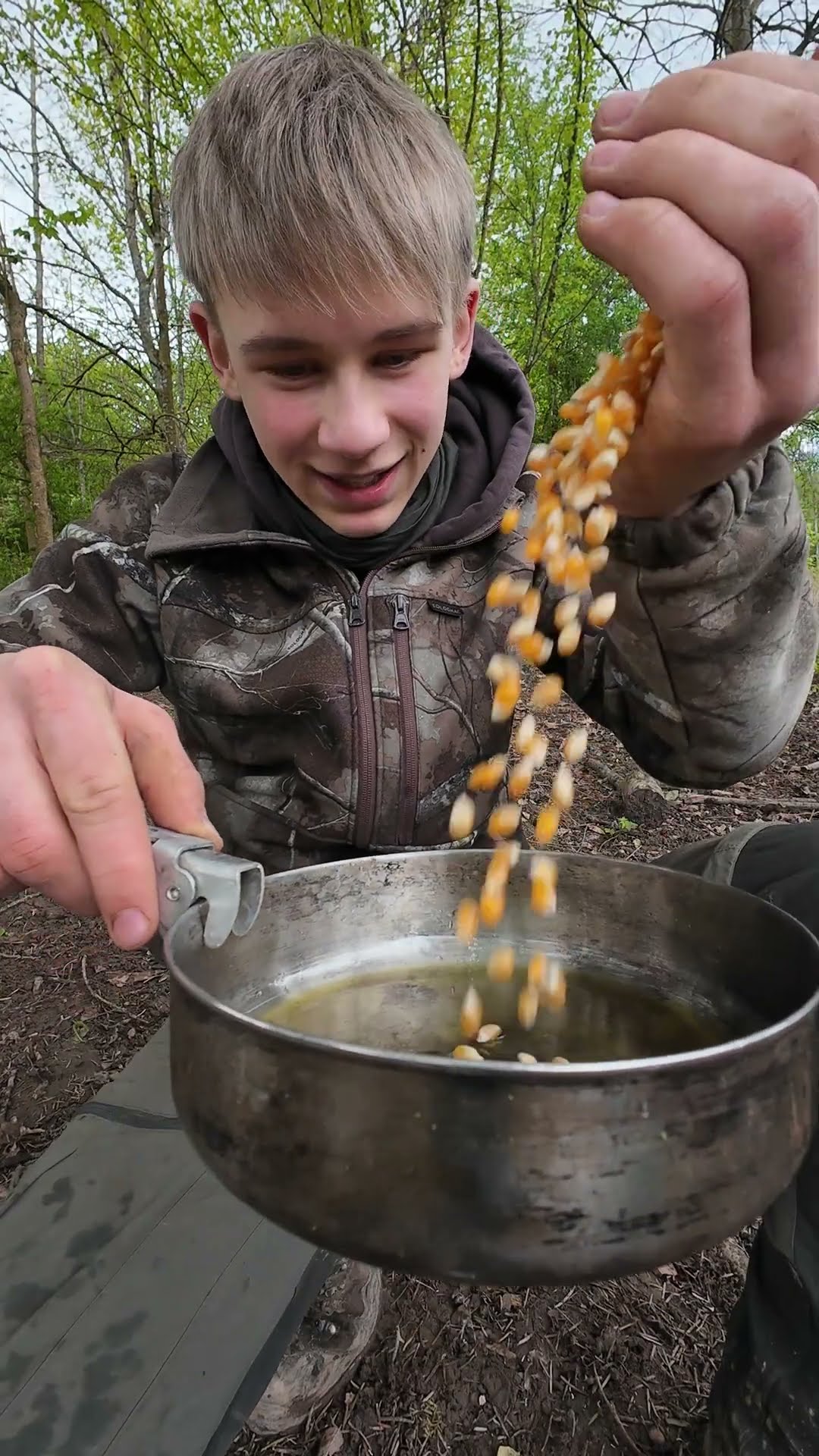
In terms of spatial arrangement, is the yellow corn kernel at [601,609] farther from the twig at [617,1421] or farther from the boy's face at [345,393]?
the twig at [617,1421]

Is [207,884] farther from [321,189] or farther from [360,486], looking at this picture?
[321,189]

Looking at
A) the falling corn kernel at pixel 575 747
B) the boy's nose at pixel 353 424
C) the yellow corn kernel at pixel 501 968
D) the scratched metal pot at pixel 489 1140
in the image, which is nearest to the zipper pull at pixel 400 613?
the boy's nose at pixel 353 424

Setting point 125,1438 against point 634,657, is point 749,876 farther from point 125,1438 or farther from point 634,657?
point 125,1438

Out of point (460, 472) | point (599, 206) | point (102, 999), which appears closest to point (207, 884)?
point (599, 206)

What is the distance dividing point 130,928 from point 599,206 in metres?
0.80

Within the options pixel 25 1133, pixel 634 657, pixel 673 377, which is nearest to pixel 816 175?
pixel 673 377

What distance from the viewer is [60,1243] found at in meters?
1.47

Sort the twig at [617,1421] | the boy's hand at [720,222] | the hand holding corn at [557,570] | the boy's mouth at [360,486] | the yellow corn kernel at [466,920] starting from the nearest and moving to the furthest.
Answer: the boy's hand at [720,222], the hand holding corn at [557,570], the yellow corn kernel at [466,920], the twig at [617,1421], the boy's mouth at [360,486]

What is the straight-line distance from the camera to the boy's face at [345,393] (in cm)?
135

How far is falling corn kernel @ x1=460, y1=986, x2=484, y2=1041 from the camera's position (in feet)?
3.45

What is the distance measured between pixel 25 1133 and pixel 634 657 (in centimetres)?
167

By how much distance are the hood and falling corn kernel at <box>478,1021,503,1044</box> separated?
3.18 ft

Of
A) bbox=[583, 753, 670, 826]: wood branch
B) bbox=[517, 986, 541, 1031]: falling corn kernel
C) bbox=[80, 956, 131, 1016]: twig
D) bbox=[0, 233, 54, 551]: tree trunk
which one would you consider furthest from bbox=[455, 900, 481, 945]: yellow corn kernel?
bbox=[0, 233, 54, 551]: tree trunk

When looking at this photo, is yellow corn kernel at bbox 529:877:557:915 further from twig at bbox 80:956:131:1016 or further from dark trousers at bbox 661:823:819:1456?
twig at bbox 80:956:131:1016
